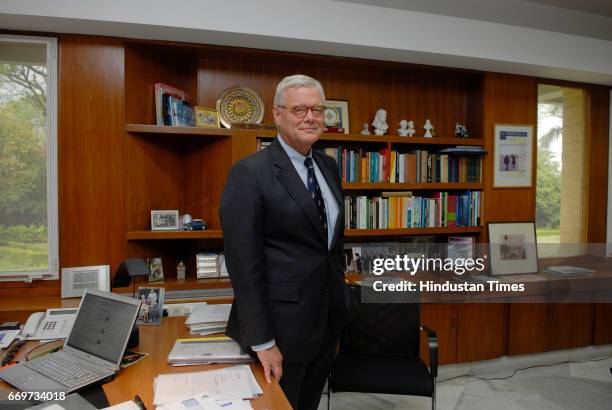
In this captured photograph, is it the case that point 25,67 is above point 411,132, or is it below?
above

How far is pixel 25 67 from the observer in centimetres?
258

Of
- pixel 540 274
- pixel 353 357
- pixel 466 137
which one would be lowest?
pixel 353 357

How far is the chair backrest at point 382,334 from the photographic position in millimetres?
2371

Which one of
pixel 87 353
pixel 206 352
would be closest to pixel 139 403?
pixel 206 352

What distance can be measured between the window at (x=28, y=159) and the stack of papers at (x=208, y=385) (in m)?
1.74

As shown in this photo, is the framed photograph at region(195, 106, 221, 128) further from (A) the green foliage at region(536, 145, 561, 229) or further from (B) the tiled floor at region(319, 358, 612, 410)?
(A) the green foliage at region(536, 145, 561, 229)

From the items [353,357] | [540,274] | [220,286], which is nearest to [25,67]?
[220,286]

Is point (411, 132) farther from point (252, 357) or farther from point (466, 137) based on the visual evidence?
point (252, 357)

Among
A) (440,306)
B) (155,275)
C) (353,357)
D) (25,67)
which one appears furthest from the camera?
(440,306)

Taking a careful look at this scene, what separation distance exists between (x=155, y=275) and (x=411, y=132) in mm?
2196

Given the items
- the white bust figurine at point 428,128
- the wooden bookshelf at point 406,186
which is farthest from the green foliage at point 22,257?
the white bust figurine at point 428,128

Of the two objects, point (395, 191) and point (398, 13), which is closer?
point (398, 13)

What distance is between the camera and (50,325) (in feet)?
6.07

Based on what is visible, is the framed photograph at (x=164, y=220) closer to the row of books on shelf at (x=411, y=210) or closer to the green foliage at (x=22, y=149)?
the green foliage at (x=22, y=149)
